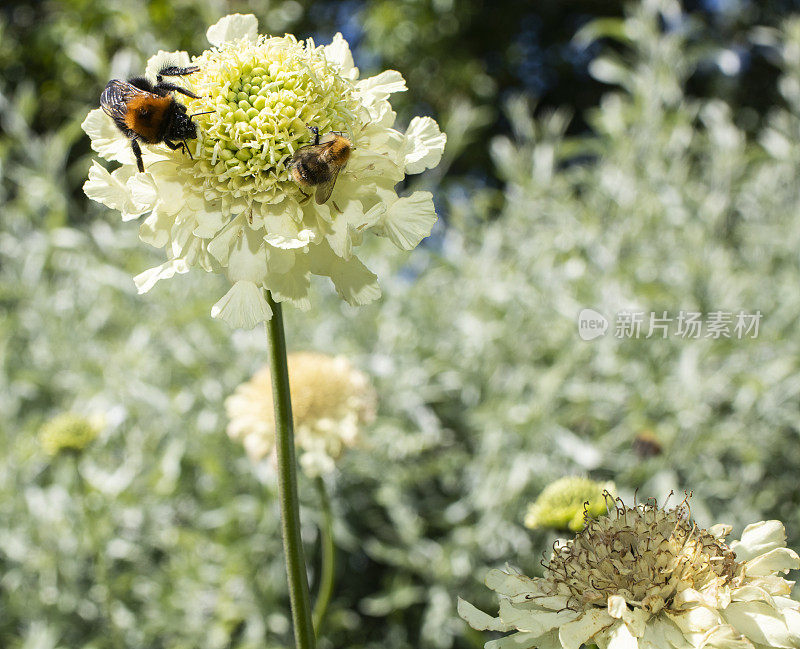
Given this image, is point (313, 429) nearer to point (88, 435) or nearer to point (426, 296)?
point (88, 435)

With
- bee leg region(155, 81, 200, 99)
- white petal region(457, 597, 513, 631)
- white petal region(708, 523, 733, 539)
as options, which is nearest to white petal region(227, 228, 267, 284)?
bee leg region(155, 81, 200, 99)

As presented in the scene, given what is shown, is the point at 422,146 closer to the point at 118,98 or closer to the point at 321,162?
the point at 321,162

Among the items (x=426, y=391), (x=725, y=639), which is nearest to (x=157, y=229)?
(x=725, y=639)

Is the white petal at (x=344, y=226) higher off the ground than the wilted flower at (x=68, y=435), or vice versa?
the white petal at (x=344, y=226)

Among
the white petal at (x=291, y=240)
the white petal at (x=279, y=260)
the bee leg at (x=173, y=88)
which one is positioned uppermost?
the bee leg at (x=173, y=88)

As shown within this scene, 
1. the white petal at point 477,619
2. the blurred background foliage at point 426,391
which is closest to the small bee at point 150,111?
the white petal at point 477,619

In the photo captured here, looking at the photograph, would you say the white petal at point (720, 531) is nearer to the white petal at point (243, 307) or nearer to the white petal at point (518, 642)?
the white petal at point (518, 642)

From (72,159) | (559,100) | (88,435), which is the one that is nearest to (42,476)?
(88,435)

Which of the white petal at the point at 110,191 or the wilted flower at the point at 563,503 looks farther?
the wilted flower at the point at 563,503
